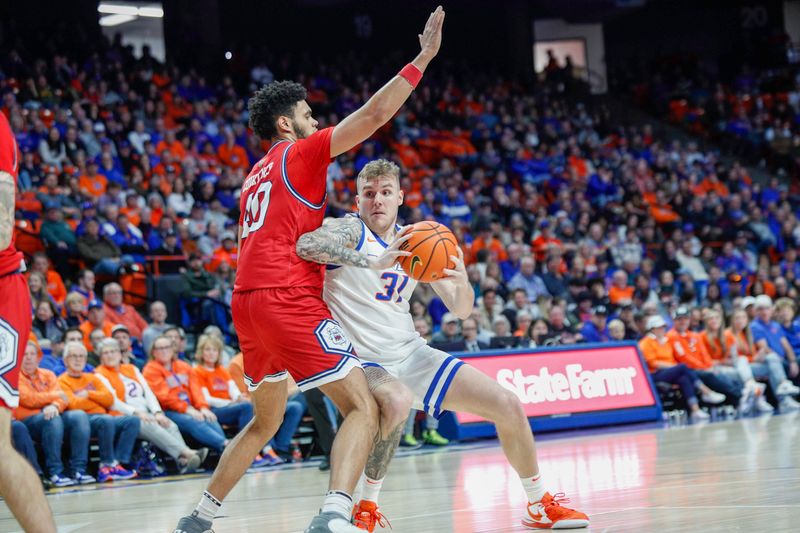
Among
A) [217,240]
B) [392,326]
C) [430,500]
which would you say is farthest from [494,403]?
[217,240]

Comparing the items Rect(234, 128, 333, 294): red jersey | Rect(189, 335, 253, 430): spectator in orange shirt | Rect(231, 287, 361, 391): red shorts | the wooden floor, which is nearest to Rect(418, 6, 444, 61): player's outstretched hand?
Rect(234, 128, 333, 294): red jersey

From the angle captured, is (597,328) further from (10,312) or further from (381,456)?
(10,312)

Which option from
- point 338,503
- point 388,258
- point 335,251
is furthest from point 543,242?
point 338,503

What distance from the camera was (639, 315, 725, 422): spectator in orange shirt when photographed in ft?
42.6

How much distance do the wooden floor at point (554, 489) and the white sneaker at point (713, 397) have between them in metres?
3.14

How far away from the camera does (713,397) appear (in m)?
13.3

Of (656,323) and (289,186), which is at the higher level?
(289,186)

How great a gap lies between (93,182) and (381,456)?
34.3ft

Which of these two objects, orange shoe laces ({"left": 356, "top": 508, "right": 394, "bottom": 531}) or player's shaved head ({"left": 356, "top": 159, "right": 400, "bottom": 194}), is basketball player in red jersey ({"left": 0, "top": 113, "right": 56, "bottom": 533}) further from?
player's shaved head ({"left": 356, "top": 159, "right": 400, "bottom": 194})

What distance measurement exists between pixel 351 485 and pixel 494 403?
981 mm

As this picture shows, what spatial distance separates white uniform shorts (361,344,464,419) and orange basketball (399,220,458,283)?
19.7 inches

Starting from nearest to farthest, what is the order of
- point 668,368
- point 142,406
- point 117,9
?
point 142,406, point 668,368, point 117,9

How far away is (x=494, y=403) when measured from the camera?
502cm

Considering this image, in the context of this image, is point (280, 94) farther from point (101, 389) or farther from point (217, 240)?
point (217, 240)
